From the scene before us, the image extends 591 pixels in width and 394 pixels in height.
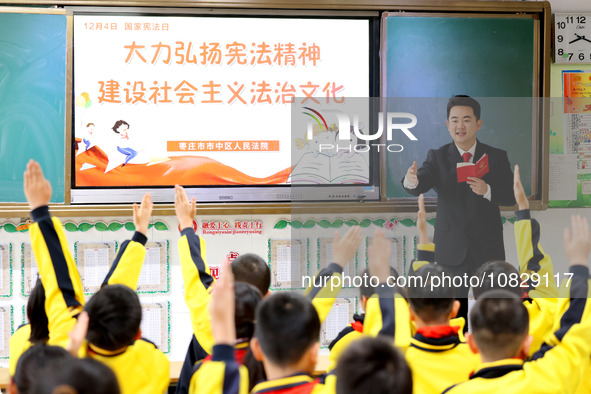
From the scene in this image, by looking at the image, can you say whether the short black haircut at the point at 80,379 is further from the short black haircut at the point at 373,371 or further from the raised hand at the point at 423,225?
the raised hand at the point at 423,225

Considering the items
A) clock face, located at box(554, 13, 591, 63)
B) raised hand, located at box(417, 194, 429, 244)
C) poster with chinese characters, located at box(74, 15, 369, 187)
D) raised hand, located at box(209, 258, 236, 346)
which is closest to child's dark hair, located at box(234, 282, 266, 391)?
raised hand, located at box(209, 258, 236, 346)

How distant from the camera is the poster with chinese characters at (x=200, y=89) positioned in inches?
123

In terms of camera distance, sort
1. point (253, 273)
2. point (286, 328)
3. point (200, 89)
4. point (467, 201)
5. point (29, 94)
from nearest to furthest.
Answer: point (286, 328) < point (253, 273) < point (467, 201) < point (29, 94) < point (200, 89)

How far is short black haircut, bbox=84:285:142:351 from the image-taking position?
1711mm

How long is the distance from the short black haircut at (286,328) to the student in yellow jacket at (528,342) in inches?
15.2

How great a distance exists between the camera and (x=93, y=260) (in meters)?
3.20

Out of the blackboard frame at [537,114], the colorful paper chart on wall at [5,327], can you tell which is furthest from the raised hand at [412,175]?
the colorful paper chart on wall at [5,327]

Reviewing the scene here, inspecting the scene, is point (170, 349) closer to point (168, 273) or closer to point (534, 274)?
point (168, 273)

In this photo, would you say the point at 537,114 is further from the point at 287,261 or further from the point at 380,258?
the point at 380,258

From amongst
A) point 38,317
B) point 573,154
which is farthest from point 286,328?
point 573,154

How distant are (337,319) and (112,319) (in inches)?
72.5

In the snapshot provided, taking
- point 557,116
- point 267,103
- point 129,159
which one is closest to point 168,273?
point 129,159

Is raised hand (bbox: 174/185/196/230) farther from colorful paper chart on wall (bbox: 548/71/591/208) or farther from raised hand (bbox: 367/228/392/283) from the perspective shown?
colorful paper chart on wall (bbox: 548/71/591/208)

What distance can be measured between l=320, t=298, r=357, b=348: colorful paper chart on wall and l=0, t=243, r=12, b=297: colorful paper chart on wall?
1.67 meters
